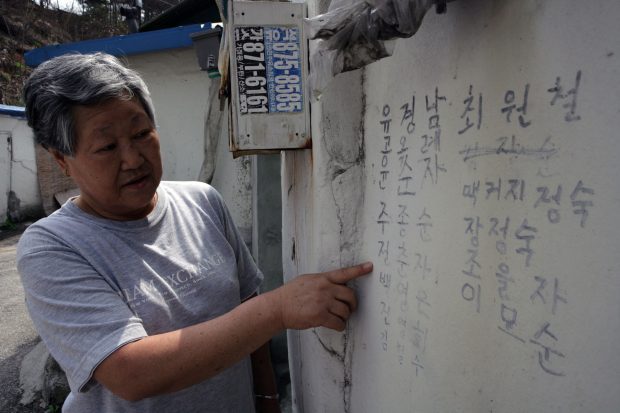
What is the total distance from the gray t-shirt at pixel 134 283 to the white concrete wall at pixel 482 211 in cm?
38

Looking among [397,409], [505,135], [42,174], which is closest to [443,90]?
[505,135]

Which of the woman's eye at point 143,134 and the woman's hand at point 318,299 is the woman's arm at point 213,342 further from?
the woman's eye at point 143,134

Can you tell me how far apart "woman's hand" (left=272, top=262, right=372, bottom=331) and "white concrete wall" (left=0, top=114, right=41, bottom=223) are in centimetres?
952

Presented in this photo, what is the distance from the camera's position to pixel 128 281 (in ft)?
4.24

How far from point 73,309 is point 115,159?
43 cm

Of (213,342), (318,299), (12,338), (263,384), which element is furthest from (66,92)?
(12,338)

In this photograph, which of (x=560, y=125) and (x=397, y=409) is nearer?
(x=560, y=125)

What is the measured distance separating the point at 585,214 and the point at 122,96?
1.19 metres

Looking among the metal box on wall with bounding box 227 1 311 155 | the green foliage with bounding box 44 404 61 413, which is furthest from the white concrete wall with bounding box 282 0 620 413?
the green foliage with bounding box 44 404 61 413

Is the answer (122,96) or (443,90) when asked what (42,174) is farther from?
(443,90)

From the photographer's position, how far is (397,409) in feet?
4.22

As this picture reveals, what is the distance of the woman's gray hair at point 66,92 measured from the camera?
1234mm

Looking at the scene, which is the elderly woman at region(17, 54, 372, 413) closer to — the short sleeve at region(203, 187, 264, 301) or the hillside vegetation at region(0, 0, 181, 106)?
the short sleeve at region(203, 187, 264, 301)

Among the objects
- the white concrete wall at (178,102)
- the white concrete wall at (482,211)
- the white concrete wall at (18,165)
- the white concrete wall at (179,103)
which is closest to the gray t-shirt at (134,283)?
the white concrete wall at (482,211)
